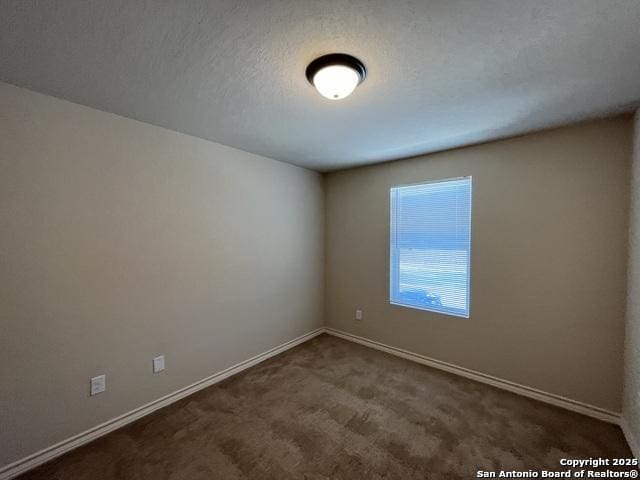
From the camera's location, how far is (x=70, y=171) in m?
1.81

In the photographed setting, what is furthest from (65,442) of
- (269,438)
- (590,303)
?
(590,303)

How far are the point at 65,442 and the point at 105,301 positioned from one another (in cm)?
92

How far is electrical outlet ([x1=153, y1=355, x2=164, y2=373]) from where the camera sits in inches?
86.8

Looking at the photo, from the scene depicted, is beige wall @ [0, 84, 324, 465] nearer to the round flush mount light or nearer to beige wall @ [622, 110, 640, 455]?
the round flush mount light

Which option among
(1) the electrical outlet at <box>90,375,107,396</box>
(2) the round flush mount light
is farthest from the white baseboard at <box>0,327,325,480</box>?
(2) the round flush mount light

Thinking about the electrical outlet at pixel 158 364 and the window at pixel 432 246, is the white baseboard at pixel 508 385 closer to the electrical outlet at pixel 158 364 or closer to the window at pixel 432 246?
the window at pixel 432 246

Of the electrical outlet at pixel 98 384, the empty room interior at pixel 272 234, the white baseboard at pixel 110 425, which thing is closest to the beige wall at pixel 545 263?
the empty room interior at pixel 272 234

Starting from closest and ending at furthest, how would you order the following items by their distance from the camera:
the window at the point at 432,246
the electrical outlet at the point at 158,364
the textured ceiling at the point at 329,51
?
the textured ceiling at the point at 329,51
the electrical outlet at the point at 158,364
the window at the point at 432,246

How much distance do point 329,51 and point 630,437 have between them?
314cm

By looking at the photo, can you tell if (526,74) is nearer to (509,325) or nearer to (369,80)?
(369,80)

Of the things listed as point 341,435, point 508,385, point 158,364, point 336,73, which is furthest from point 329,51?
point 508,385

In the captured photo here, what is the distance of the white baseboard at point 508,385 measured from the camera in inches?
81.3

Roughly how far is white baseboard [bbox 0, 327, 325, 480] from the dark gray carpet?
0.06m

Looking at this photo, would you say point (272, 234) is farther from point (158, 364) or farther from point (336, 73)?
point (336, 73)
